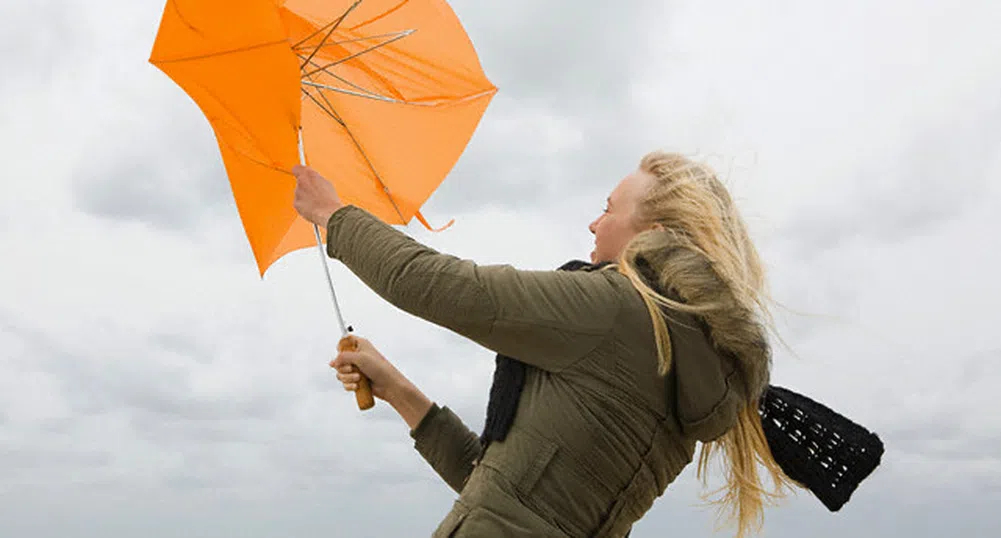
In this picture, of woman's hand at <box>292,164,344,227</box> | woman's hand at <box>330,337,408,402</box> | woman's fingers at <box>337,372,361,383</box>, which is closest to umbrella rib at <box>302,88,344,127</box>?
woman's hand at <box>292,164,344,227</box>

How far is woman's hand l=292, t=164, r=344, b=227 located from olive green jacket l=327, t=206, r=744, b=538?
17 centimetres

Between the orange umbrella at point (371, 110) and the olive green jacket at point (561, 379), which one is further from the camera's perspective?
the orange umbrella at point (371, 110)

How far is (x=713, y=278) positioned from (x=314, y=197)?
1.49 meters

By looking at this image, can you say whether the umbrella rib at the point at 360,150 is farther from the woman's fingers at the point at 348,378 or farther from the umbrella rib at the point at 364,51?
the woman's fingers at the point at 348,378

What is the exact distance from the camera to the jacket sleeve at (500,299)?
2900 millimetres

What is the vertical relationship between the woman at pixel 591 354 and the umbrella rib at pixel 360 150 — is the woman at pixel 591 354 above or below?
below

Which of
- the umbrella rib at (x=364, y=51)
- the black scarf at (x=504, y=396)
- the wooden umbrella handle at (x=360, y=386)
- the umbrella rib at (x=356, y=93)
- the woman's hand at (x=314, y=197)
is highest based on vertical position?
the umbrella rib at (x=364, y=51)

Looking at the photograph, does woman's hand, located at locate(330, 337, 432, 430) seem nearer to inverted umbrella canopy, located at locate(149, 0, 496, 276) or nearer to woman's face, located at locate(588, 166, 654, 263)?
inverted umbrella canopy, located at locate(149, 0, 496, 276)

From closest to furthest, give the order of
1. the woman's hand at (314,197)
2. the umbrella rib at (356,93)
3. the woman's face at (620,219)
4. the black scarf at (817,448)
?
the woman's hand at (314,197) → the woman's face at (620,219) → the black scarf at (817,448) → the umbrella rib at (356,93)

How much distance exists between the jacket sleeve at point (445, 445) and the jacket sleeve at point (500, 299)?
121 cm

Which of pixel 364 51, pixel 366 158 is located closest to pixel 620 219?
pixel 366 158

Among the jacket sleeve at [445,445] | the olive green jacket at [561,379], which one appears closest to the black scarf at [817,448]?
the olive green jacket at [561,379]

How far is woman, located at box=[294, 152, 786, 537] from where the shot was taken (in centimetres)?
294

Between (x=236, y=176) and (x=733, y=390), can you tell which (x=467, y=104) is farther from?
(x=733, y=390)
